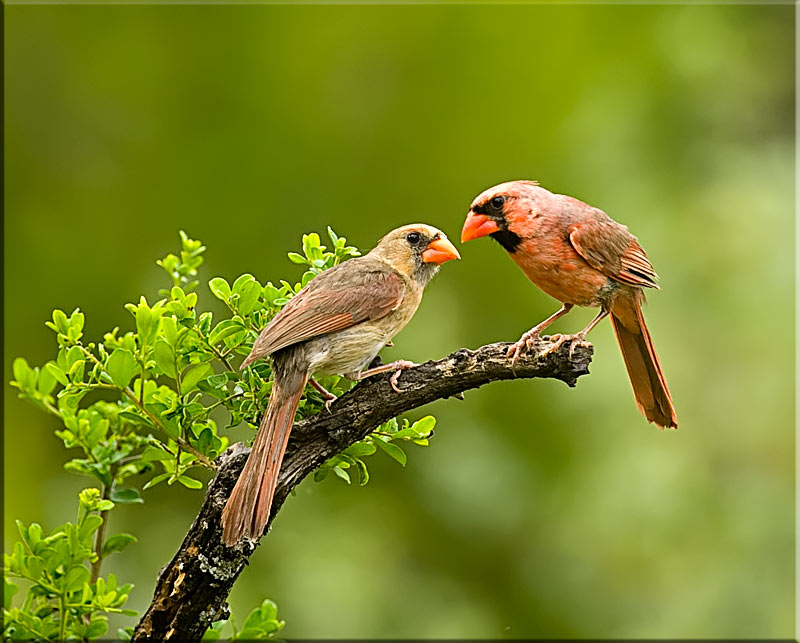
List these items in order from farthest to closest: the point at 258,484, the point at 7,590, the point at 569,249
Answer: the point at 569,249 < the point at 7,590 < the point at 258,484

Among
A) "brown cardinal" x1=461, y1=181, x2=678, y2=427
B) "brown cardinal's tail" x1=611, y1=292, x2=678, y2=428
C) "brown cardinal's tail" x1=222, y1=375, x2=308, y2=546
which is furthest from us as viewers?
"brown cardinal's tail" x1=611, y1=292, x2=678, y2=428

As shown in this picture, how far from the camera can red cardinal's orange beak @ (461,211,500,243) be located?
203cm

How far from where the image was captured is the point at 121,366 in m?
1.64

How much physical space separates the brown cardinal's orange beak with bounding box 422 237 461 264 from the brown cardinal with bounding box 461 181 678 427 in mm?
→ 102

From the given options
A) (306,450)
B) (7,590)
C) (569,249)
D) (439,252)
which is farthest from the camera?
(439,252)

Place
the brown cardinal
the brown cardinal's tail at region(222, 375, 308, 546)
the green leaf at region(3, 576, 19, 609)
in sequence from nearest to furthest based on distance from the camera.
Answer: the brown cardinal's tail at region(222, 375, 308, 546)
the green leaf at region(3, 576, 19, 609)
the brown cardinal

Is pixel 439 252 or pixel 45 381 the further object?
pixel 439 252

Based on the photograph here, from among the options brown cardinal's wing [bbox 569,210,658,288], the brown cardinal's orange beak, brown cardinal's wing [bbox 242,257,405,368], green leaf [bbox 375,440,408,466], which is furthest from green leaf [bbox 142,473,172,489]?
brown cardinal's wing [bbox 569,210,658,288]

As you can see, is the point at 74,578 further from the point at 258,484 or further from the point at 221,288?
the point at 221,288

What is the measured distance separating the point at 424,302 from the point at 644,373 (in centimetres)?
133

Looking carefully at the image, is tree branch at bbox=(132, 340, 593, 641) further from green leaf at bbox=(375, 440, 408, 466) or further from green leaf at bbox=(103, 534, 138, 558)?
green leaf at bbox=(103, 534, 138, 558)

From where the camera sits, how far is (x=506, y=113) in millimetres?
3762

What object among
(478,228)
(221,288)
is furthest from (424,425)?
(478,228)

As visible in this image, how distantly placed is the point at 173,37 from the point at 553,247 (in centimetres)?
209
